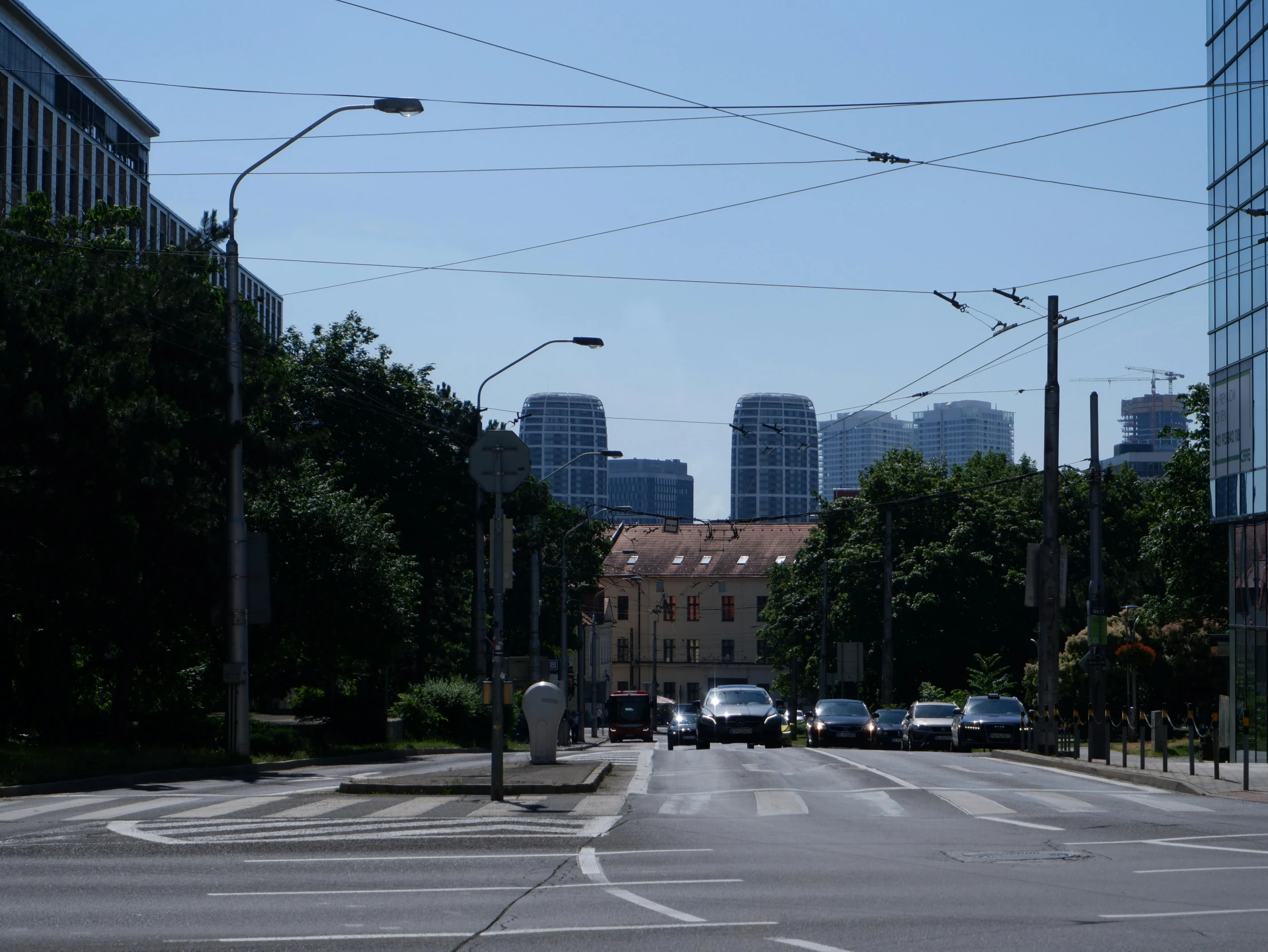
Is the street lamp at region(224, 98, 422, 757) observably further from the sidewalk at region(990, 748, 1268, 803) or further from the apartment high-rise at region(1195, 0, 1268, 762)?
the apartment high-rise at region(1195, 0, 1268, 762)

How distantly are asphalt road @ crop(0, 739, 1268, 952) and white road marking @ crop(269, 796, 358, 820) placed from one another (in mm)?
72

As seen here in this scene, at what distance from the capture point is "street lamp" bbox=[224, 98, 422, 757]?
27.7 metres

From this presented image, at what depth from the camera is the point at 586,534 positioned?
8406 centimetres

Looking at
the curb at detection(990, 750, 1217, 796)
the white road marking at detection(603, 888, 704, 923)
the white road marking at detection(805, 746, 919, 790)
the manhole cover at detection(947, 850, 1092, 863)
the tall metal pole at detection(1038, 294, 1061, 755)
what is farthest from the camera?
the tall metal pole at detection(1038, 294, 1061, 755)

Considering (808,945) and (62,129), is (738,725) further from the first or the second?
(62,129)

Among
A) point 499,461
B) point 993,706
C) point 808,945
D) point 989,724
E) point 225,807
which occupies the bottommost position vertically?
point 989,724

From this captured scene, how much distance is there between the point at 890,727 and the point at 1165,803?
27839mm

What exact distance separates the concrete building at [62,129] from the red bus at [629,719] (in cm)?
2416

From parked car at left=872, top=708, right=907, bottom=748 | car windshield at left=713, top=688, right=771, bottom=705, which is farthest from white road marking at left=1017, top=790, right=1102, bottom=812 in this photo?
parked car at left=872, top=708, right=907, bottom=748

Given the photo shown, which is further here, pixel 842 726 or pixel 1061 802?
pixel 842 726

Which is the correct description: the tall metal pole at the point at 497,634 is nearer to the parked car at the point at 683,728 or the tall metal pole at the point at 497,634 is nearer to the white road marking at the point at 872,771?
the white road marking at the point at 872,771

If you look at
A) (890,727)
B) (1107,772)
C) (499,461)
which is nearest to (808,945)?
(499,461)

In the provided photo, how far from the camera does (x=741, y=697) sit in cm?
3909

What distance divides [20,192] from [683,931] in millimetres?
65348
